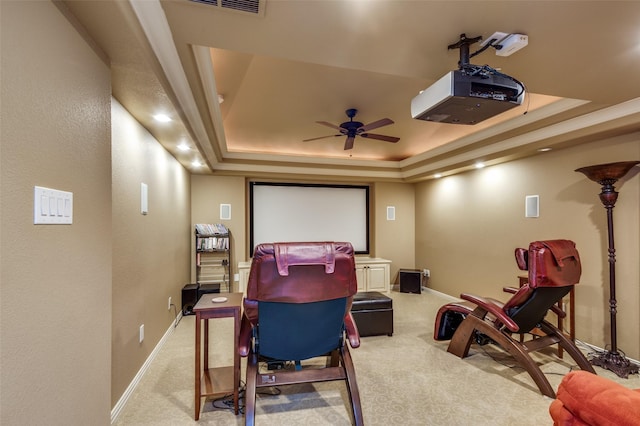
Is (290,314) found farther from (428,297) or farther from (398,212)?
(398,212)

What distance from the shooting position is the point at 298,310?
6.21ft

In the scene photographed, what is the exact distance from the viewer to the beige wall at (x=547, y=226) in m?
3.04

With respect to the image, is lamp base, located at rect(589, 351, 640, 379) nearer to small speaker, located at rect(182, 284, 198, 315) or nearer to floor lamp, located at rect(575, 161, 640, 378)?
floor lamp, located at rect(575, 161, 640, 378)

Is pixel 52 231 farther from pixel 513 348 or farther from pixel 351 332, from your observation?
pixel 513 348

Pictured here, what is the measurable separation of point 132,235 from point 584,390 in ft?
9.63

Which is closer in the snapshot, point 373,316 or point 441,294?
point 373,316

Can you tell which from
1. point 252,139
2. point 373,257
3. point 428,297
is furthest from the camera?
point 373,257

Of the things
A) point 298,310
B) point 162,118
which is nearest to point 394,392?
point 298,310

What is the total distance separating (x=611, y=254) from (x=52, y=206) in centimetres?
423

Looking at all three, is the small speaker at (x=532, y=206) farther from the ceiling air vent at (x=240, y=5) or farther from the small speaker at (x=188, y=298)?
the small speaker at (x=188, y=298)

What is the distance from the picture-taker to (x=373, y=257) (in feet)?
21.4

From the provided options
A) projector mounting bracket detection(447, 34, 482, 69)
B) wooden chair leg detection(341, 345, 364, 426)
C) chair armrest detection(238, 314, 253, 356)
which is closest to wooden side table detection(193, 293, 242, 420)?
chair armrest detection(238, 314, 253, 356)

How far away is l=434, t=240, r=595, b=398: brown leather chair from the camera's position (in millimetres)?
2486

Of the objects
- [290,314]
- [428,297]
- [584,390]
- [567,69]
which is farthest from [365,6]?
[428,297]
